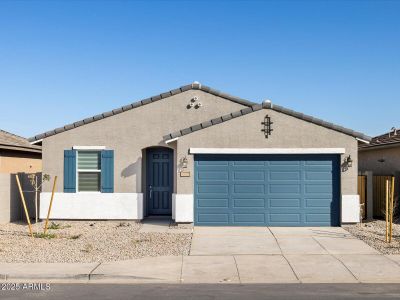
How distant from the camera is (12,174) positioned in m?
17.4

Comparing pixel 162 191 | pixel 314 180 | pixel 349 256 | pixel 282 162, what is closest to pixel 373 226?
pixel 314 180

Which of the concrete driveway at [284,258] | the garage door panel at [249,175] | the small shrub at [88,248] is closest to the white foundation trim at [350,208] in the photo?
the concrete driveway at [284,258]

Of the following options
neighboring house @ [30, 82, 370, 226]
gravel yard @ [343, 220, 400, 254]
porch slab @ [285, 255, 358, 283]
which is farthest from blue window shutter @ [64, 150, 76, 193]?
gravel yard @ [343, 220, 400, 254]

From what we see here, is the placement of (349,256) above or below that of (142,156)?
below

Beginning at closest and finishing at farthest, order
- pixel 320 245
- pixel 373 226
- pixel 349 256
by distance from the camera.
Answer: pixel 349 256, pixel 320 245, pixel 373 226

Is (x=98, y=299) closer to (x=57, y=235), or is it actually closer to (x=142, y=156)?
(x=57, y=235)

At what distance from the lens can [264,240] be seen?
523 inches

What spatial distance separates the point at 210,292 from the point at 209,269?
1656 mm

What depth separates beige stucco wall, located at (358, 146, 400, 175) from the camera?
18.7m

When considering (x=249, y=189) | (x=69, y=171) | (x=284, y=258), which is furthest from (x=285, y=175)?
(x=69, y=171)

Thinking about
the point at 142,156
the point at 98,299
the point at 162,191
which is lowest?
the point at 98,299

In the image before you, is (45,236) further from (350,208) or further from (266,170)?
(350,208)

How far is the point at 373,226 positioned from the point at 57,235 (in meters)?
9.58

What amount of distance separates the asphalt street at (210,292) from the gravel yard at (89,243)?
2.28 meters
